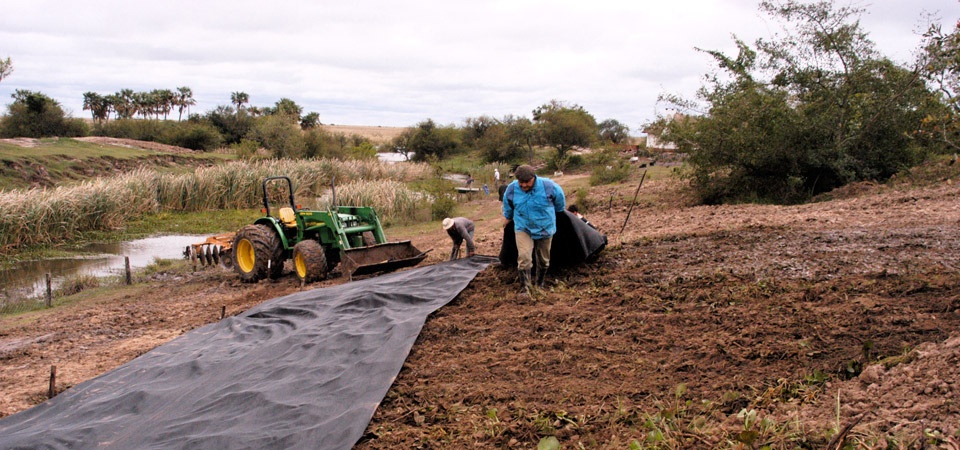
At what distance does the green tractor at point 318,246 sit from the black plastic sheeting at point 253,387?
2.48 meters

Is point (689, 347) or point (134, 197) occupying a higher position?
point (134, 197)

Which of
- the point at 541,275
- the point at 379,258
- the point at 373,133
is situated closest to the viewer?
the point at 541,275

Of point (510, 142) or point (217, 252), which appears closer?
point (217, 252)

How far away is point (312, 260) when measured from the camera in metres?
9.86

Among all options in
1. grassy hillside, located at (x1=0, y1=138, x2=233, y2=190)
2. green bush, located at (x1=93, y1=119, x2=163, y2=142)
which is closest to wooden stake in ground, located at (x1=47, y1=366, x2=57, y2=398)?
grassy hillside, located at (x1=0, y1=138, x2=233, y2=190)

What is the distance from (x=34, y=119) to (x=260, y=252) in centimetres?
4006

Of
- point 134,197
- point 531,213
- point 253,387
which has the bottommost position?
point 253,387

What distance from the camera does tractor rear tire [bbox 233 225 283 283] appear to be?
1060 cm

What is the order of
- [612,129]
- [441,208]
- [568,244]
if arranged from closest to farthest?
1. [568,244]
2. [441,208]
3. [612,129]

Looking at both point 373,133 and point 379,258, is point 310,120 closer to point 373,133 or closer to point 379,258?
point 373,133

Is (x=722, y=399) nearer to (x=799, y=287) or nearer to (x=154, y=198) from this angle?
(x=799, y=287)

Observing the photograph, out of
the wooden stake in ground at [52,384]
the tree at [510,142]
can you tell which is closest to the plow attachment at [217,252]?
the wooden stake in ground at [52,384]

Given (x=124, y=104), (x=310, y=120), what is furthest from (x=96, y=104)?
(x=310, y=120)

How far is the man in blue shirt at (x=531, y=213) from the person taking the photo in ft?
22.1
